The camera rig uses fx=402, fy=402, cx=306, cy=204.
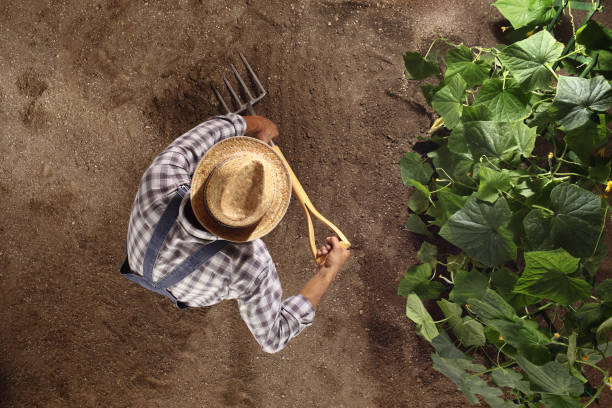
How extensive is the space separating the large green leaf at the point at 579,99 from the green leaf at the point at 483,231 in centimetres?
37

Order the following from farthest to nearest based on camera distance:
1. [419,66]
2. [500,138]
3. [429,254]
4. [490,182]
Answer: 1. [429,254]
2. [419,66]
3. [500,138]
4. [490,182]

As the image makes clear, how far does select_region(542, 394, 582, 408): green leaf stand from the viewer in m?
1.35

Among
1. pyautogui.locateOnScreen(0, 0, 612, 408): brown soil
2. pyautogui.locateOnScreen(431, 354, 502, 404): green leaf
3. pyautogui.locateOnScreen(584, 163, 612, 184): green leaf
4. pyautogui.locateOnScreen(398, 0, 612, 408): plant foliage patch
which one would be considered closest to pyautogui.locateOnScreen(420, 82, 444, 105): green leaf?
pyautogui.locateOnScreen(398, 0, 612, 408): plant foliage patch

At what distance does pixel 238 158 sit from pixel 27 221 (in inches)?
72.2

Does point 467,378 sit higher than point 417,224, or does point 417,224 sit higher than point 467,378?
point 417,224

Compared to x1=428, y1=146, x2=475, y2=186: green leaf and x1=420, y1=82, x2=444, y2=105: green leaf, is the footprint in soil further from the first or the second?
x1=428, y1=146, x2=475, y2=186: green leaf

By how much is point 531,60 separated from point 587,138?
0.34m

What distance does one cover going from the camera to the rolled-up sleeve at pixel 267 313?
1.45 metres

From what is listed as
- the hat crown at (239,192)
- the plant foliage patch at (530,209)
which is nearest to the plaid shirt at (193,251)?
the hat crown at (239,192)

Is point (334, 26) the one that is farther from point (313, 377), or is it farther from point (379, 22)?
point (313, 377)

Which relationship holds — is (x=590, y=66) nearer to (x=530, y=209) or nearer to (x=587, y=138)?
(x=587, y=138)

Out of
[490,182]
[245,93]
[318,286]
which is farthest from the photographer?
[245,93]

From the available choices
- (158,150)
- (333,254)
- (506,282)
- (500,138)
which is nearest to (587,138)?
(500,138)

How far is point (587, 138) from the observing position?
142cm
